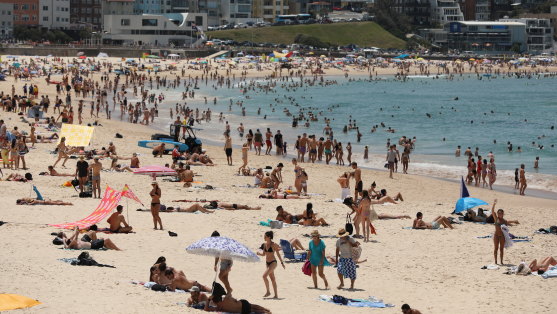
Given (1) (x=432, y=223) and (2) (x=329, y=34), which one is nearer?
(1) (x=432, y=223)

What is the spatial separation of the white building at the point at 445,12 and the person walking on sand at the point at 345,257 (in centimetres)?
15069

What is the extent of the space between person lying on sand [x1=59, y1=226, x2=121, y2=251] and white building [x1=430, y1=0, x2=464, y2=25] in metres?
150

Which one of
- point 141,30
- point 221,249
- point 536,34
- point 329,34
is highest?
point 536,34

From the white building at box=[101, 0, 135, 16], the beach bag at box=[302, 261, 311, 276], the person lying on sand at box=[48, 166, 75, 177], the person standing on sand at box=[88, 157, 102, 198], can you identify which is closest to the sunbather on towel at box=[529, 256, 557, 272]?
the beach bag at box=[302, 261, 311, 276]

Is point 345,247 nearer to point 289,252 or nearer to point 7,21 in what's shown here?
point 289,252

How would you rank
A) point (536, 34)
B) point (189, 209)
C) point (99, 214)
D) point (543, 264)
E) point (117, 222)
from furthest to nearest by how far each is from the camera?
point (536, 34)
point (189, 209)
point (99, 214)
point (117, 222)
point (543, 264)

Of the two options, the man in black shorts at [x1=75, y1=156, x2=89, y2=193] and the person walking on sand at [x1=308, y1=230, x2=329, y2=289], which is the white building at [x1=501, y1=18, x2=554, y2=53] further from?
the person walking on sand at [x1=308, y1=230, x2=329, y2=289]

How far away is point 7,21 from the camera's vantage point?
373 ft

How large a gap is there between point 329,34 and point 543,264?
440 feet

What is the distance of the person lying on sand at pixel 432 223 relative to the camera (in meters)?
19.0

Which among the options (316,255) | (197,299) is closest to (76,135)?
(316,255)

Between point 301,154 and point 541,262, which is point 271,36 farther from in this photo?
point 541,262

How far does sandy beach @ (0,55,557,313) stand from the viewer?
12500 mm

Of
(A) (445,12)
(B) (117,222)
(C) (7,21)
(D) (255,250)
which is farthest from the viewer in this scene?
(A) (445,12)
